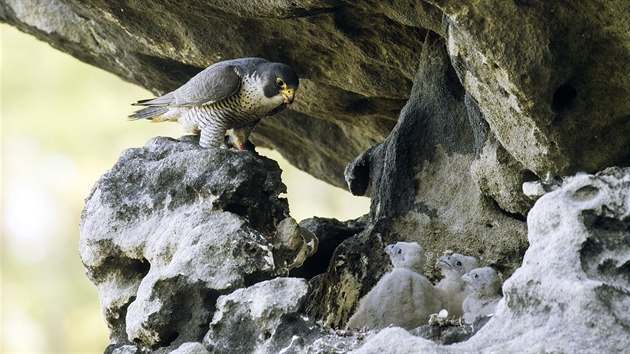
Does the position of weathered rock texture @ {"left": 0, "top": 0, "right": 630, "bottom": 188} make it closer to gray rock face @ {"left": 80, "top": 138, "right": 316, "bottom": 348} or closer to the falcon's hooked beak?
the falcon's hooked beak

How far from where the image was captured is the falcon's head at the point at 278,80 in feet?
23.1

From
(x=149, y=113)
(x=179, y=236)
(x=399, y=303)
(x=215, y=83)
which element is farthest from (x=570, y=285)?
(x=149, y=113)

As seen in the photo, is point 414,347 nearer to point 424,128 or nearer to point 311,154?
point 424,128

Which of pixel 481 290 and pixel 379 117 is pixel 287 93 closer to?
pixel 379 117

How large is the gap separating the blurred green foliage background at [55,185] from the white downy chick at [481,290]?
12.2 meters

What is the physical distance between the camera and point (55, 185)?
744 inches

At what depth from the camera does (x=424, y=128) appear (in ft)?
22.8

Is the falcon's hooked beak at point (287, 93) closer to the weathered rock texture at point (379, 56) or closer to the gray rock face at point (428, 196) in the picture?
the weathered rock texture at point (379, 56)

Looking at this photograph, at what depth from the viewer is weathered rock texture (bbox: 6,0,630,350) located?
5.21 meters

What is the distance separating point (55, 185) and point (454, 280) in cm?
1361

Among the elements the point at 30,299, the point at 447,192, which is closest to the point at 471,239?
the point at 447,192

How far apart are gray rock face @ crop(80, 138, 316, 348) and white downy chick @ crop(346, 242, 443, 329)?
0.50 meters

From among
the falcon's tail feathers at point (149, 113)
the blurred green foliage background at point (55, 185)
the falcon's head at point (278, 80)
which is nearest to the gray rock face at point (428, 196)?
the falcon's head at point (278, 80)

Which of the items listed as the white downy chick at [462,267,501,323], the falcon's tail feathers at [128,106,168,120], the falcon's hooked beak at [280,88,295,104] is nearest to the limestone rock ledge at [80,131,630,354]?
the falcon's hooked beak at [280,88,295,104]
